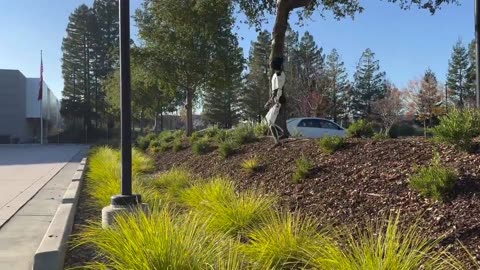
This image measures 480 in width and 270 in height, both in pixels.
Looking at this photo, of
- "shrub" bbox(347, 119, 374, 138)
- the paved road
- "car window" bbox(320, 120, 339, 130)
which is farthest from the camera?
"car window" bbox(320, 120, 339, 130)

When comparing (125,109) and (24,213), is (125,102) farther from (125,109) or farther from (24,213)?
(24,213)

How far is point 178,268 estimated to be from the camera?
12.8 ft

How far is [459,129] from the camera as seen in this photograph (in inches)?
258

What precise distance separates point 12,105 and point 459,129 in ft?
211

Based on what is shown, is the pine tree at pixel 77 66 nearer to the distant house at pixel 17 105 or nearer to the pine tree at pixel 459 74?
the distant house at pixel 17 105

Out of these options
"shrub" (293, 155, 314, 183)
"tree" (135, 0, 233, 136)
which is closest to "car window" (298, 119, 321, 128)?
"tree" (135, 0, 233, 136)

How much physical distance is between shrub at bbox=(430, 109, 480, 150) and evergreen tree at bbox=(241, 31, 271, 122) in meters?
62.1

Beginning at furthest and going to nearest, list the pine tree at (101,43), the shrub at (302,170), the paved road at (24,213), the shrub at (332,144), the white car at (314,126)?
the pine tree at (101,43), the white car at (314,126), the shrub at (332,144), the shrub at (302,170), the paved road at (24,213)

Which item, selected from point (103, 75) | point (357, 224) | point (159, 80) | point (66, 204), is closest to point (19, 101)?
point (103, 75)

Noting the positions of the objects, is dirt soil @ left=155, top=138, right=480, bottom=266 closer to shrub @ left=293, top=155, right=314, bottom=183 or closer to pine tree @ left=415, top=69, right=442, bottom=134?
shrub @ left=293, top=155, right=314, bottom=183

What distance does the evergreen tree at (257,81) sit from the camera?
69875mm

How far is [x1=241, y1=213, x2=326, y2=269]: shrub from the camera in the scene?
4531 millimetres

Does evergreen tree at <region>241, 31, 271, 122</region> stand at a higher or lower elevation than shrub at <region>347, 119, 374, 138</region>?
higher

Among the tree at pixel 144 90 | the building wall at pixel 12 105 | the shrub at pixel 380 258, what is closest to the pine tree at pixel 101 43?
the building wall at pixel 12 105
